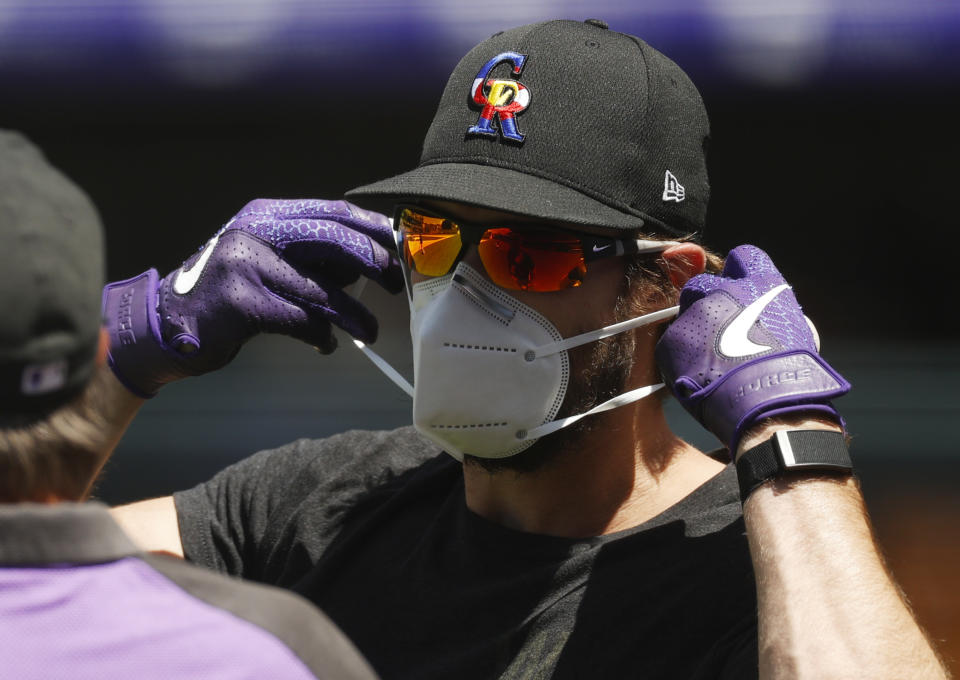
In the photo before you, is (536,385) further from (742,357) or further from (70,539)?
(70,539)

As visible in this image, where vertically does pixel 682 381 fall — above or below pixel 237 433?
above

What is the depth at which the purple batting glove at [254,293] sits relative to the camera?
210 centimetres

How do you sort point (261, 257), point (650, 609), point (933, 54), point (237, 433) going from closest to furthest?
point (650, 609) < point (261, 257) < point (933, 54) < point (237, 433)

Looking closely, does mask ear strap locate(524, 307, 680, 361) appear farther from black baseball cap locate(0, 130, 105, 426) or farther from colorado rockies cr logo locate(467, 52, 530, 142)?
black baseball cap locate(0, 130, 105, 426)

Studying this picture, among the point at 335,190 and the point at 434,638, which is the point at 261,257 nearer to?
the point at 434,638

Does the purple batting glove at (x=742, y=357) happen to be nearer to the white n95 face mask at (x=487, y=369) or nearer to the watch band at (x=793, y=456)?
the watch band at (x=793, y=456)

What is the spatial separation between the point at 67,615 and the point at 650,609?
3.54 ft

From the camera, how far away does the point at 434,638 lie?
1922 millimetres

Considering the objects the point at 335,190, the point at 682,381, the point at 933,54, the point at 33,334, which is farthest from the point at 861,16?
the point at 33,334

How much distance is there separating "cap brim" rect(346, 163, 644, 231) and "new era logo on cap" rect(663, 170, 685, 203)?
93mm

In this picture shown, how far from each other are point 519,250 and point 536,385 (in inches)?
10.3

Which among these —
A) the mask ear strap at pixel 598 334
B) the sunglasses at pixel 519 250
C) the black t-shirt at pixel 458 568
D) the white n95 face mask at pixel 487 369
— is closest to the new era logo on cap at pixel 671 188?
the sunglasses at pixel 519 250

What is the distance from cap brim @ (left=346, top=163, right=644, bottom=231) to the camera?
191 centimetres

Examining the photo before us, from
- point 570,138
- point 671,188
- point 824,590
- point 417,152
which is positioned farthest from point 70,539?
point 417,152
